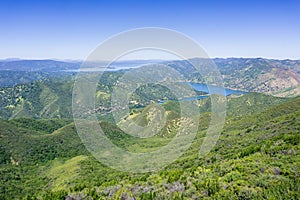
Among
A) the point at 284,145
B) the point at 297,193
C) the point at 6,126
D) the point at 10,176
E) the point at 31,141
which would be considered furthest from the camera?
the point at 6,126

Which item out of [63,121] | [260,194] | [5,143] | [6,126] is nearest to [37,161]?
[5,143]

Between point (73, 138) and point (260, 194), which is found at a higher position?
point (260, 194)

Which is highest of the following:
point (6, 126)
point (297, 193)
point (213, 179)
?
point (297, 193)

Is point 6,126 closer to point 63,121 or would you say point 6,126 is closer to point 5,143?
point 5,143

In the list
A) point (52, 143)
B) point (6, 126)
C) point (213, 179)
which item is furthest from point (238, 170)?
point (6, 126)

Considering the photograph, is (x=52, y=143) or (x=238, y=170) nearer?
(x=238, y=170)

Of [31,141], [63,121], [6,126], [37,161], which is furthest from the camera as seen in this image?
[63,121]

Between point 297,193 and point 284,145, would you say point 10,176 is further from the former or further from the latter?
point 297,193

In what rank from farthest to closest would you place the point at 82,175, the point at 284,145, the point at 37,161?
the point at 37,161 → the point at 82,175 → the point at 284,145

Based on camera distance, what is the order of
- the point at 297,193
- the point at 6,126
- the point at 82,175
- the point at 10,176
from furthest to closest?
the point at 6,126, the point at 10,176, the point at 82,175, the point at 297,193
